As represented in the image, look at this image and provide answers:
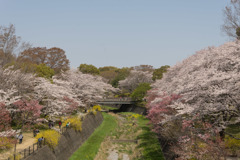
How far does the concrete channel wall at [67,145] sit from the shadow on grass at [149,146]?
29.2 ft

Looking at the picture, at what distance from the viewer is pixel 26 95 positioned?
25422 mm

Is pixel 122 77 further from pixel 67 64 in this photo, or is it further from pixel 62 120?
pixel 62 120

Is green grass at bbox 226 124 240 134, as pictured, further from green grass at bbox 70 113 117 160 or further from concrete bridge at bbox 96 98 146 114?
concrete bridge at bbox 96 98 146 114

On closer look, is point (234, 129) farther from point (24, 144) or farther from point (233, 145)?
point (24, 144)

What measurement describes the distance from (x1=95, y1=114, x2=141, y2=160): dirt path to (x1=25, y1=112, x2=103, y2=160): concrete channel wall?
3.38 meters

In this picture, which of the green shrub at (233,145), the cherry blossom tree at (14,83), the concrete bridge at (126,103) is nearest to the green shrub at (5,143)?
the cherry blossom tree at (14,83)

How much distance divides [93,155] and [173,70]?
25765 millimetres

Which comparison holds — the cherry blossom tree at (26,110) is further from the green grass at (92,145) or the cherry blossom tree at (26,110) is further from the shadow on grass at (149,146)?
the shadow on grass at (149,146)

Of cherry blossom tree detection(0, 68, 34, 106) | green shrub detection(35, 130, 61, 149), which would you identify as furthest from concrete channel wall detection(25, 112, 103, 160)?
cherry blossom tree detection(0, 68, 34, 106)

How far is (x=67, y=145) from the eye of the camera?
25109 mm

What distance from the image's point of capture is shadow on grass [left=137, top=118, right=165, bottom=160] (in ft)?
82.0

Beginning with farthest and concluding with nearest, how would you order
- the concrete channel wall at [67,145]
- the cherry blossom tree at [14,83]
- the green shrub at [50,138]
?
1. the cherry blossom tree at [14,83]
2. the green shrub at [50,138]
3. the concrete channel wall at [67,145]

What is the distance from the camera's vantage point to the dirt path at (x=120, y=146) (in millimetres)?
26234

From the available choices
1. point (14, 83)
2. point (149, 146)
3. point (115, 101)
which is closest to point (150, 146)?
point (149, 146)
